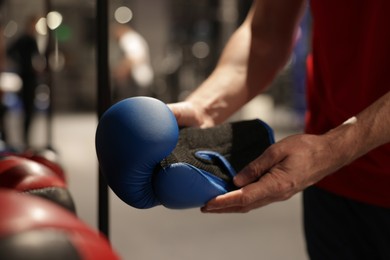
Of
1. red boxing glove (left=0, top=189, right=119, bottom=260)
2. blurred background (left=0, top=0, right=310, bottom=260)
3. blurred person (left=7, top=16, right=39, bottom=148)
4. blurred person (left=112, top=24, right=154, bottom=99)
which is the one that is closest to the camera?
red boxing glove (left=0, top=189, right=119, bottom=260)

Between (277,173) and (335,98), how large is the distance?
1.19ft

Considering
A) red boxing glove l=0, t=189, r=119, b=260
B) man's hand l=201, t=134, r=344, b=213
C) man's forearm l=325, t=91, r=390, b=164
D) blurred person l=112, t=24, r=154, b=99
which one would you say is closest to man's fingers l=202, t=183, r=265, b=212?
man's hand l=201, t=134, r=344, b=213

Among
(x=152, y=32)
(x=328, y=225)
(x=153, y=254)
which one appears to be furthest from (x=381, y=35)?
(x=152, y=32)

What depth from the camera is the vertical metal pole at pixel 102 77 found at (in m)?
1.03

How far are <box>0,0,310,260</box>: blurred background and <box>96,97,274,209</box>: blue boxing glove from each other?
44 cm

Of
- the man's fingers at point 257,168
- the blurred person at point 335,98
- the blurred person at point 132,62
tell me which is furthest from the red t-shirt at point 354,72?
the blurred person at point 132,62

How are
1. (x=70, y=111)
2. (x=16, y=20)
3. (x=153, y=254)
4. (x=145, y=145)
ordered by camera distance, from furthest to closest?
(x=70, y=111) → (x=16, y=20) → (x=153, y=254) → (x=145, y=145)

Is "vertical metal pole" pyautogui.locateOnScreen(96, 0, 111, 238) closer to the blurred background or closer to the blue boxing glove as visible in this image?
the blurred background

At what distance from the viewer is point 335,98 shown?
108 cm

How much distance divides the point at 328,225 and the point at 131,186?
51cm

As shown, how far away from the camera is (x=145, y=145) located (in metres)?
0.74

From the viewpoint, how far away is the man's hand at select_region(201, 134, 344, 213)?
0.77 m

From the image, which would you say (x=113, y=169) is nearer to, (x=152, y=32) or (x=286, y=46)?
(x=286, y=46)

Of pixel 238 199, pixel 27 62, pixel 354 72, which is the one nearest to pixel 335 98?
pixel 354 72
